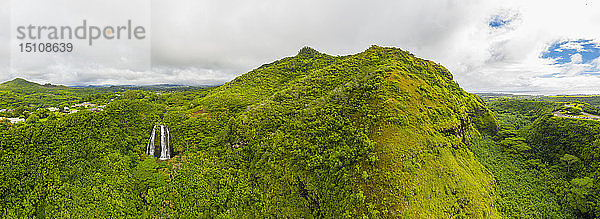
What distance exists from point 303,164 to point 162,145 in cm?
2707

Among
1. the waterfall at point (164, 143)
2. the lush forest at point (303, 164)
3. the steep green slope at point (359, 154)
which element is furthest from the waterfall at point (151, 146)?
the steep green slope at point (359, 154)

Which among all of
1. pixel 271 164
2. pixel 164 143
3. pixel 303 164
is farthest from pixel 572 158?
pixel 164 143

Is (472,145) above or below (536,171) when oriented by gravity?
above

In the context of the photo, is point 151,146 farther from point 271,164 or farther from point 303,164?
point 303,164

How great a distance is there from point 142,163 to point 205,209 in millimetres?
13569

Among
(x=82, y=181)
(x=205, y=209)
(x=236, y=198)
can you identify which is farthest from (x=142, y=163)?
(x=236, y=198)

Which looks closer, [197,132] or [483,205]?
[483,205]

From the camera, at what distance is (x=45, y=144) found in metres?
27.9

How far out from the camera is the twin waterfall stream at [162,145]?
39.0 m

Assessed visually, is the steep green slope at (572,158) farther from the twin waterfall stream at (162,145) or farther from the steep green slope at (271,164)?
the twin waterfall stream at (162,145)

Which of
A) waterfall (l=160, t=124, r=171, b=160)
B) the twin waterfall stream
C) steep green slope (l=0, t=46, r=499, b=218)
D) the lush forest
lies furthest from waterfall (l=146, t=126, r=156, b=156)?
waterfall (l=160, t=124, r=171, b=160)

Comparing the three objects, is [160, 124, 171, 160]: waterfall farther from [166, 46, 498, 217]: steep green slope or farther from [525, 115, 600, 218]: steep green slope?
[525, 115, 600, 218]: steep green slope

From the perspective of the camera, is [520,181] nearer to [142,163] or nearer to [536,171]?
[536,171]

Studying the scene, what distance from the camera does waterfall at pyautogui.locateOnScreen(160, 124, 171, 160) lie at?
39275mm
